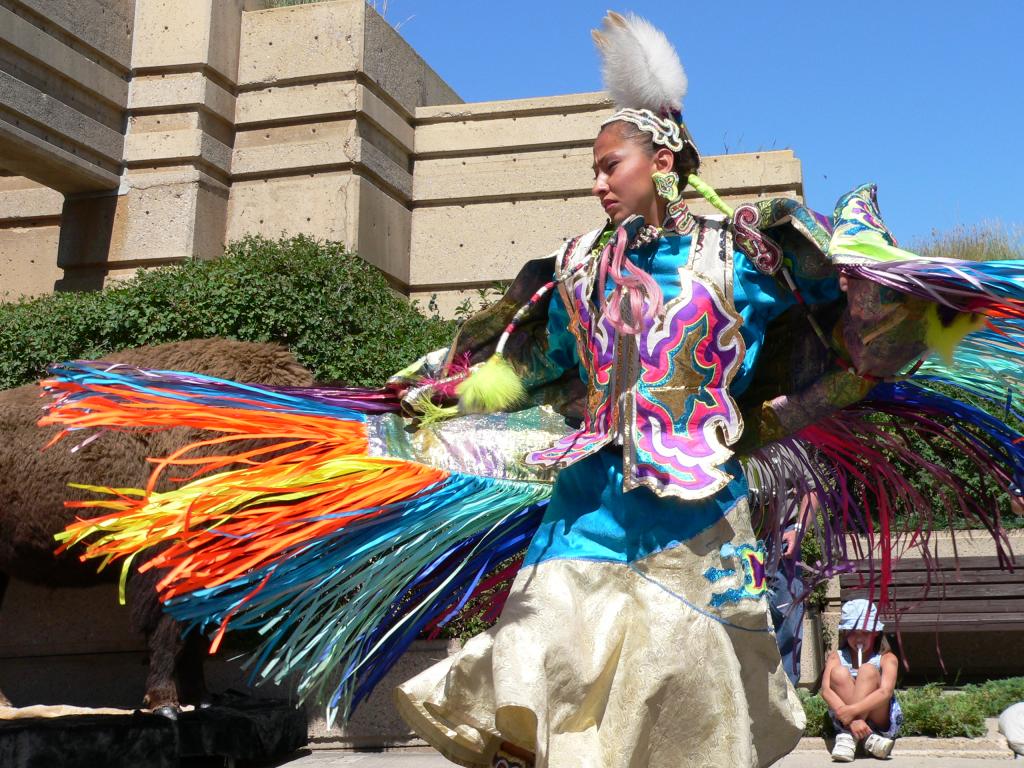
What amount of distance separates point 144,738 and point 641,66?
128 inches

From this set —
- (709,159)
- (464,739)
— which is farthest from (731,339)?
(709,159)

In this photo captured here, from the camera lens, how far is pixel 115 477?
5.30 m

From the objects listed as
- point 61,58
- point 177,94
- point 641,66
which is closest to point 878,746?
point 641,66

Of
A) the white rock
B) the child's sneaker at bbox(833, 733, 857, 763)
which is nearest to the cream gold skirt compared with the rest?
the child's sneaker at bbox(833, 733, 857, 763)

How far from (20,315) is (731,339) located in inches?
244

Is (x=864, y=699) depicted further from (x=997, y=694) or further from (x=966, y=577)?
(x=966, y=577)

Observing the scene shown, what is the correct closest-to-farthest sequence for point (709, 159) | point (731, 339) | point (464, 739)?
point (464, 739) → point (731, 339) → point (709, 159)

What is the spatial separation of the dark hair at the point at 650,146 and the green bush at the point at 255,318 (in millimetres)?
3589

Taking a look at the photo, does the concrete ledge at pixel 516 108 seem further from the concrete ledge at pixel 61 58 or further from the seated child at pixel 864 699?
the seated child at pixel 864 699

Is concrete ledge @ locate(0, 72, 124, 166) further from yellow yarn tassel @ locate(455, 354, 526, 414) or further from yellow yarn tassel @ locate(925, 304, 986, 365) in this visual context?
yellow yarn tassel @ locate(925, 304, 986, 365)

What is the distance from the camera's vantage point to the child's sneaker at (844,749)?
5464 millimetres

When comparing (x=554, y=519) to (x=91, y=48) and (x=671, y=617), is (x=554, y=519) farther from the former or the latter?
(x=91, y=48)

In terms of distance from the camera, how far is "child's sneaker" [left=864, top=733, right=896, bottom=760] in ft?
18.0

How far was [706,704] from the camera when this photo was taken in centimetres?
260
